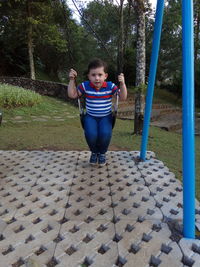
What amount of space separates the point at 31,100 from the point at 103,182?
7697 millimetres

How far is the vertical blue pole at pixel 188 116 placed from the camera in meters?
1.96

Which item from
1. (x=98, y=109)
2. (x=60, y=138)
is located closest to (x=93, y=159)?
(x=98, y=109)

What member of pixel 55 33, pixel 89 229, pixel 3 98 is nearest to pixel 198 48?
pixel 55 33

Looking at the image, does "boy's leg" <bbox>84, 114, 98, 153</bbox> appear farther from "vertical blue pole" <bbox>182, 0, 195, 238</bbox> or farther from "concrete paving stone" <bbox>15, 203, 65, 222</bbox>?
"vertical blue pole" <bbox>182, 0, 195, 238</bbox>

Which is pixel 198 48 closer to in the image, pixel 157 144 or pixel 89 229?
pixel 157 144

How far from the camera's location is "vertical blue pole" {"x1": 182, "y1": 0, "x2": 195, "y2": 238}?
6.41 feet

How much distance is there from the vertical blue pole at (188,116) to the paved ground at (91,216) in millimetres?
230

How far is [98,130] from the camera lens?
137 inches

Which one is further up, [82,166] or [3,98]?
[3,98]

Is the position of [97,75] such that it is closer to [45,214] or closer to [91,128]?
[91,128]

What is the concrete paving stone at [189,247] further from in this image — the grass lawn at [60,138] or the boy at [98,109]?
the boy at [98,109]

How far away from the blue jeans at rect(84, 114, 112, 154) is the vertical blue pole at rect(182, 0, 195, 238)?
62.6 inches

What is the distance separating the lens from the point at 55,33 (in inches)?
579

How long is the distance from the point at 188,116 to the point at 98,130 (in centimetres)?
167
